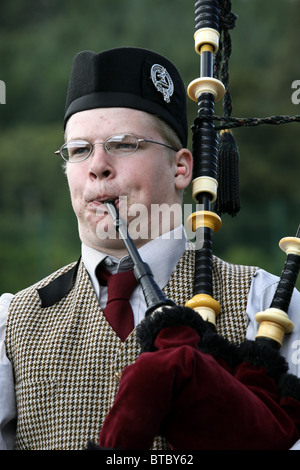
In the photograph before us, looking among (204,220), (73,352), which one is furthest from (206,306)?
(73,352)

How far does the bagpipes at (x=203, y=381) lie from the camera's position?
2057 millimetres

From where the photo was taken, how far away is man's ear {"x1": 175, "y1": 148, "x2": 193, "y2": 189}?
2.98 metres

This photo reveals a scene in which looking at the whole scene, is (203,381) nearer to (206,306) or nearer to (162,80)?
(206,306)

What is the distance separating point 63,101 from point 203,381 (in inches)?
896

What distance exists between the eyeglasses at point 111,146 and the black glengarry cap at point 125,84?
0.41ft

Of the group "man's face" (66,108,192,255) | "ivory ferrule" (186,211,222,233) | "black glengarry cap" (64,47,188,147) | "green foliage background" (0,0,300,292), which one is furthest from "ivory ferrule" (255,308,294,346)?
"green foliage background" (0,0,300,292)

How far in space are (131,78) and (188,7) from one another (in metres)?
26.8

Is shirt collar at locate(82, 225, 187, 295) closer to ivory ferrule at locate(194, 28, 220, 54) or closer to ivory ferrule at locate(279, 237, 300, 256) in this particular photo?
ivory ferrule at locate(279, 237, 300, 256)

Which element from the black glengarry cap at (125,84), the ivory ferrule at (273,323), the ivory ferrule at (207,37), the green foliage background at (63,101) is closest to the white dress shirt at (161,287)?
the ivory ferrule at (273,323)

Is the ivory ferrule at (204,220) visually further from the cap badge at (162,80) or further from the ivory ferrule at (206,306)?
the cap badge at (162,80)

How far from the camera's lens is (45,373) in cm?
270

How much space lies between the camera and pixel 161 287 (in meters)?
2.83
